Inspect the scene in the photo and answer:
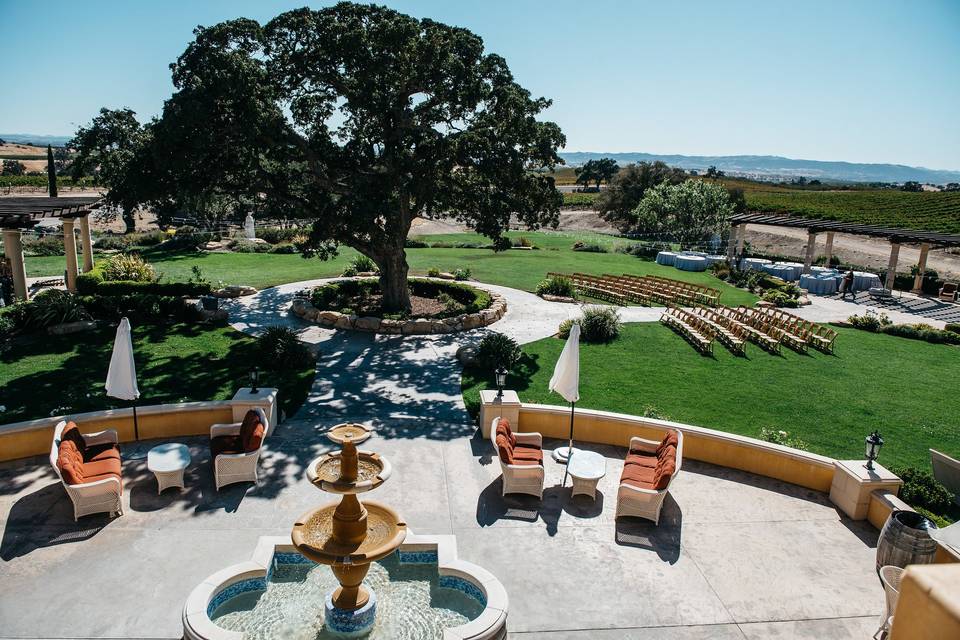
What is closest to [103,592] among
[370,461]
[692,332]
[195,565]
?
[195,565]

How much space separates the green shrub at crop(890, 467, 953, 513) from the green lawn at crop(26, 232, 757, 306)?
18.2 metres

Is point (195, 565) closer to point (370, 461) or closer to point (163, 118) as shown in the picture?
point (370, 461)

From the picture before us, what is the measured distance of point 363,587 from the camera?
686cm

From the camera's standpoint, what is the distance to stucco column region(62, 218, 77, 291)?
68.6 feet

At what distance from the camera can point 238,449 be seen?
995 centimetres

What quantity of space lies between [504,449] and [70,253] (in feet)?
63.3

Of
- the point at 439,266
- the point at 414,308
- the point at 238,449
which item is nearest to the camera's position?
the point at 238,449

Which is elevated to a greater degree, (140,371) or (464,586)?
(140,371)

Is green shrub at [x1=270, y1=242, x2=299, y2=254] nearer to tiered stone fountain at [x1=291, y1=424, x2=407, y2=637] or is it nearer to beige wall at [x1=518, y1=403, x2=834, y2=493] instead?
beige wall at [x1=518, y1=403, x2=834, y2=493]

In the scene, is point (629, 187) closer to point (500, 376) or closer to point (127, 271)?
point (127, 271)

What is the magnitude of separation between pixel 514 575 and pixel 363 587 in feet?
6.65

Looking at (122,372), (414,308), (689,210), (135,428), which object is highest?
(689,210)

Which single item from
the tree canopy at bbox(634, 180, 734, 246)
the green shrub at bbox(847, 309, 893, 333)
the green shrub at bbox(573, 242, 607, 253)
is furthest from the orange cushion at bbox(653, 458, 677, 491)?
the tree canopy at bbox(634, 180, 734, 246)

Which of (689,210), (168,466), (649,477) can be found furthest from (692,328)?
(689,210)
